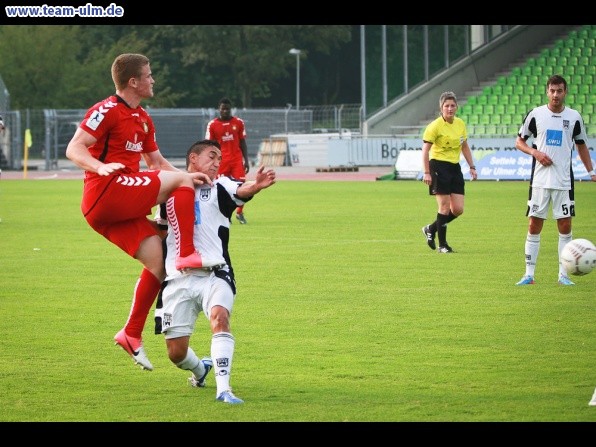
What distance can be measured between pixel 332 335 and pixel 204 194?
8.37ft

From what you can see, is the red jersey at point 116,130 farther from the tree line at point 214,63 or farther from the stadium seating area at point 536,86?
the tree line at point 214,63

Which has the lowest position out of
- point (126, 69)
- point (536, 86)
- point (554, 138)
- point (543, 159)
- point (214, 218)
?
point (214, 218)

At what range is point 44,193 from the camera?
31812 millimetres

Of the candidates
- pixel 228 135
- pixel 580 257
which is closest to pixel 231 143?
pixel 228 135

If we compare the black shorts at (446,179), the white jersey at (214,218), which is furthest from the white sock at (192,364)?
the black shorts at (446,179)

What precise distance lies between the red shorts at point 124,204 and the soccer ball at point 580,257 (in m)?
3.72

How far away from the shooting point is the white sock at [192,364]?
7.53m

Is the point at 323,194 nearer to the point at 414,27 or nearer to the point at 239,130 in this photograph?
the point at 239,130

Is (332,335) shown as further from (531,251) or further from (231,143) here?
(231,143)

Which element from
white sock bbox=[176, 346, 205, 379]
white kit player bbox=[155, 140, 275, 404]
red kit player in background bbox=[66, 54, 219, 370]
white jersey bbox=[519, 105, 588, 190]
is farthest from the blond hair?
white jersey bbox=[519, 105, 588, 190]

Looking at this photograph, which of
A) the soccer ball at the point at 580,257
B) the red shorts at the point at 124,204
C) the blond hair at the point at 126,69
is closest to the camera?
the red shorts at the point at 124,204

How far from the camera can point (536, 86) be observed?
43281mm

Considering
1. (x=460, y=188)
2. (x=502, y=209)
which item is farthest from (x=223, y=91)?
(x=460, y=188)
